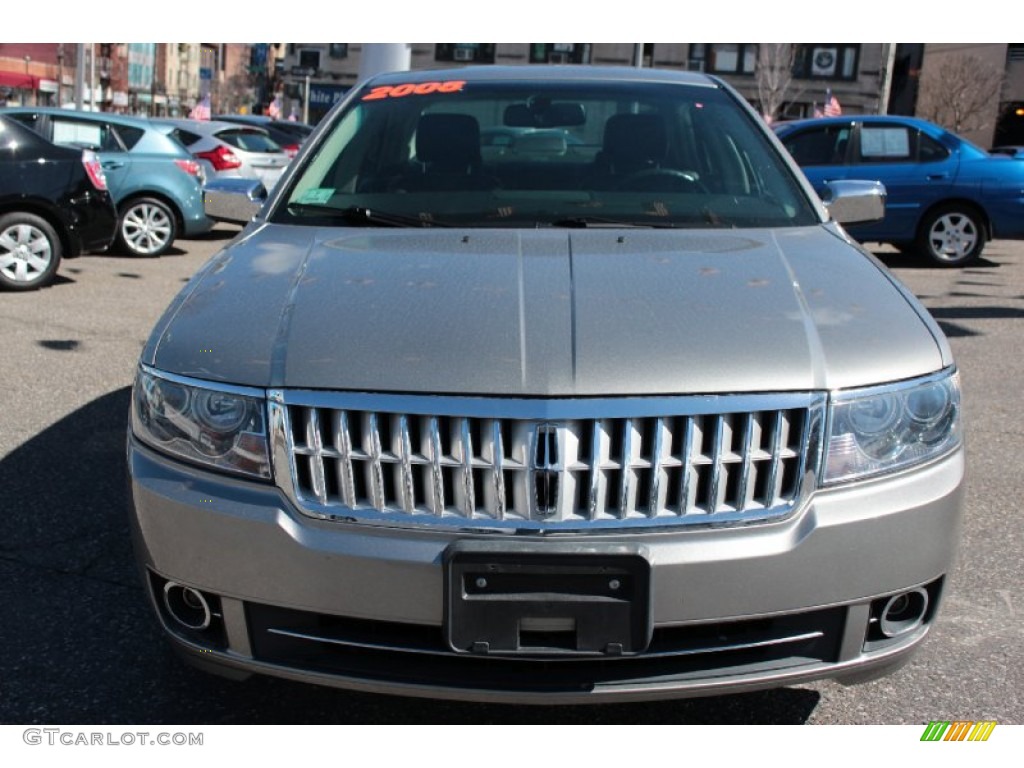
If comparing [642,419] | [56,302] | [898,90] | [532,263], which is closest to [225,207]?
[532,263]

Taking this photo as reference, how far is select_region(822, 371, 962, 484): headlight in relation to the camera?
8.13ft

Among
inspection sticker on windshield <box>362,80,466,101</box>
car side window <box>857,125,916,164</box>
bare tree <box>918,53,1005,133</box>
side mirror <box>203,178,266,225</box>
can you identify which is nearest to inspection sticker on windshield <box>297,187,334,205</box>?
side mirror <box>203,178,266,225</box>

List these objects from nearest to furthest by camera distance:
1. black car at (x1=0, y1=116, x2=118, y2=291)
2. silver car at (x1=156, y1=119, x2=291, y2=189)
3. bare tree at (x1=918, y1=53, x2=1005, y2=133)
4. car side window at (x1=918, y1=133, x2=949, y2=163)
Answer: black car at (x1=0, y1=116, x2=118, y2=291) < car side window at (x1=918, y1=133, x2=949, y2=163) < silver car at (x1=156, y1=119, x2=291, y2=189) < bare tree at (x1=918, y1=53, x2=1005, y2=133)

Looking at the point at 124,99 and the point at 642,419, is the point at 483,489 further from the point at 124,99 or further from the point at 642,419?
the point at 124,99

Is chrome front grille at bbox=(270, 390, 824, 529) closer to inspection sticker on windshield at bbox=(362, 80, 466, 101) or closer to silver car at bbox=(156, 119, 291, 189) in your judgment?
inspection sticker on windshield at bbox=(362, 80, 466, 101)

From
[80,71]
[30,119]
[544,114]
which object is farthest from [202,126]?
[80,71]

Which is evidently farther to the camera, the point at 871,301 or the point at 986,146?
the point at 986,146

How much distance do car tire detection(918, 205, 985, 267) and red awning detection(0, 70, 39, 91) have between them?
81.8 meters

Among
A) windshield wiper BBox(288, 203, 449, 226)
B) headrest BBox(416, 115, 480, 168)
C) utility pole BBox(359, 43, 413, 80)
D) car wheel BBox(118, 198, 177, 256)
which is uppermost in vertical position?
utility pole BBox(359, 43, 413, 80)

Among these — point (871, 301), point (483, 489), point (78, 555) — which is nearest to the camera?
point (483, 489)

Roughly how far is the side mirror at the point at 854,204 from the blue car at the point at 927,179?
8.63 metres

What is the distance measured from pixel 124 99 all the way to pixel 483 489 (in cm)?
9747

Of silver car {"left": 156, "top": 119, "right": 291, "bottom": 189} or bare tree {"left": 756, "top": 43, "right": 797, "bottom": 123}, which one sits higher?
bare tree {"left": 756, "top": 43, "right": 797, "bottom": 123}

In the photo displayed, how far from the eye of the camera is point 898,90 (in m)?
59.8
